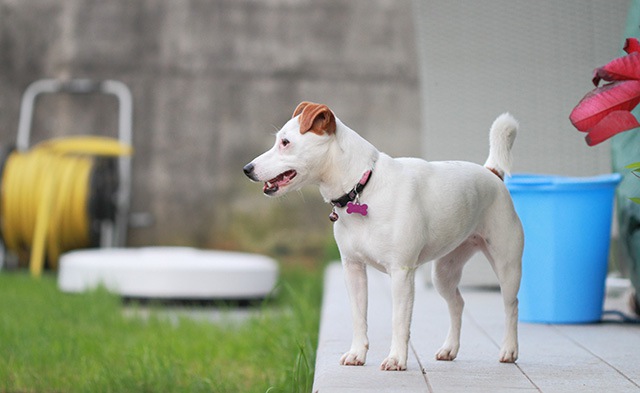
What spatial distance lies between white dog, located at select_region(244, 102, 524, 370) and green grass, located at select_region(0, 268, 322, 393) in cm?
33

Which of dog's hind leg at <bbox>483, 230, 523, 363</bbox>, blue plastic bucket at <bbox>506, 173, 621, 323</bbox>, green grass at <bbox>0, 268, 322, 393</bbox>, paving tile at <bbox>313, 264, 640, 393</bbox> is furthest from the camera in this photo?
blue plastic bucket at <bbox>506, 173, 621, 323</bbox>

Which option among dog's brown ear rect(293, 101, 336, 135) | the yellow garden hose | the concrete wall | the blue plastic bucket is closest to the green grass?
dog's brown ear rect(293, 101, 336, 135)

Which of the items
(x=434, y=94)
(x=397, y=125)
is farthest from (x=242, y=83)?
(x=434, y=94)

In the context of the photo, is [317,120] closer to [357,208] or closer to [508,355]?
[357,208]

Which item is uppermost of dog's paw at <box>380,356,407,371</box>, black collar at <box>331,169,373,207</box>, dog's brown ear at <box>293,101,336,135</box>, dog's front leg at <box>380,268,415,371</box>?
dog's brown ear at <box>293,101,336,135</box>

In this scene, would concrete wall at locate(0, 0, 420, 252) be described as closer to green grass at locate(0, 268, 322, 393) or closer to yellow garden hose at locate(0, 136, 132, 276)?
yellow garden hose at locate(0, 136, 132, 276)

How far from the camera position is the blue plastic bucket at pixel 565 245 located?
310 centimetres

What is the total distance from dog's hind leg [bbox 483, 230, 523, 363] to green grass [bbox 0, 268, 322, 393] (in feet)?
1.51

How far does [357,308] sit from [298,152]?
0.38m

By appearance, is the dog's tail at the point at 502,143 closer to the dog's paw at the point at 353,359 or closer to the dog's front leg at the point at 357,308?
the dog's front leg at the point at 357,308

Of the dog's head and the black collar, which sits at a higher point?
the dog's head

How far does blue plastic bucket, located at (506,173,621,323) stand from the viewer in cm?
310

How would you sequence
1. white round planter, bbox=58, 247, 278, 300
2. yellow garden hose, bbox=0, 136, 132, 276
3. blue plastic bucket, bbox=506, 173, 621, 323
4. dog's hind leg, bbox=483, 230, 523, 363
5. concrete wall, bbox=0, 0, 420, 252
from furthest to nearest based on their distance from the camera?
concrete wall, bbox=0, 0, 420, 252 → yellow garden hose, bbox=0, 136, 132, 276 → white round planter, bbox=58, 247, 278, 300 → blue plastic bucket, bbox=506, 173, 621, 323 → dog's hind leg, bbox=483, 230, 523, 363

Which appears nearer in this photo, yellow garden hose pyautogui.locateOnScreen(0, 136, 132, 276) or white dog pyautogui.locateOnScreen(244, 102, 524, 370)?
white dog pyautogui.locateOnScreen(244, 102, 524, 370)
